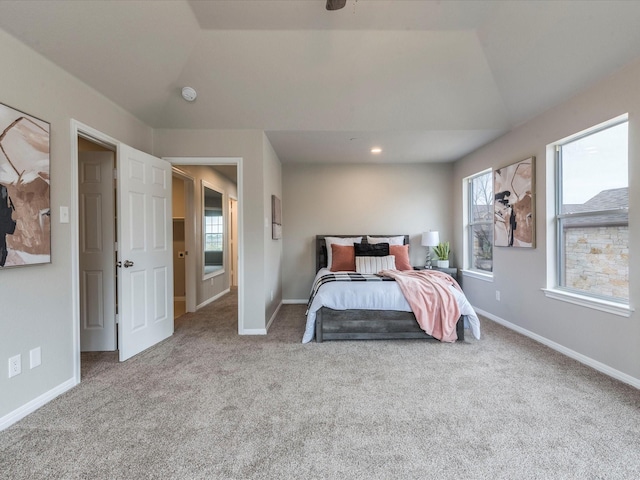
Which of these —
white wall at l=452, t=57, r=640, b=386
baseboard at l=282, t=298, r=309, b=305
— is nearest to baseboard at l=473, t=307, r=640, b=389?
white wall at l=452, t=57, r=640, b=386

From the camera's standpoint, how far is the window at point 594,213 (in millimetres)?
2455

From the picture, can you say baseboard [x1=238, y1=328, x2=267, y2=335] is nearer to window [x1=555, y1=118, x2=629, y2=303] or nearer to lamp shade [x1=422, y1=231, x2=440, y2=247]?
lamp shade [x1=422, y1=231, x2=440, y2=247]

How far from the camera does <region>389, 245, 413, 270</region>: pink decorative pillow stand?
4566 mm

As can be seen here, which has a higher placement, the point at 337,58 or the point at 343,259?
the point at 337,58

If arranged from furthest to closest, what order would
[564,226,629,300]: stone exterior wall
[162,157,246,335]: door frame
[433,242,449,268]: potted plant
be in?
[433,242,449,268]: potted plant → [162,157,246,335]: door frame → [564,226,629,300]: stone exterior wall

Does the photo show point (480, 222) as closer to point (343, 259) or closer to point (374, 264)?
point (374, 264)

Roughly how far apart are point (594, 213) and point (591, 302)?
0.80 meters

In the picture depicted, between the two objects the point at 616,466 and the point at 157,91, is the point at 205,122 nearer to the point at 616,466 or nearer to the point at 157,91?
the point at 157,91

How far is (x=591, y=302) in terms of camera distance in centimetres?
261

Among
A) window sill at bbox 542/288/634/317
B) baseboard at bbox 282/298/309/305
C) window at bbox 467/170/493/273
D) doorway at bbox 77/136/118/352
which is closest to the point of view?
window sill at bbox 542/288/634/317

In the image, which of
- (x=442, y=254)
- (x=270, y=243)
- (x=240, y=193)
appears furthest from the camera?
(x=442, y=254)

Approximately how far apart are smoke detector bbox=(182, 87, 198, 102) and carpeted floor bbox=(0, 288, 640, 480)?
2656mm

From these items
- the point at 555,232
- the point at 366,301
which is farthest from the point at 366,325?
the point at 555,232

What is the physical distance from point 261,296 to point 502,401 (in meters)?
2.52
